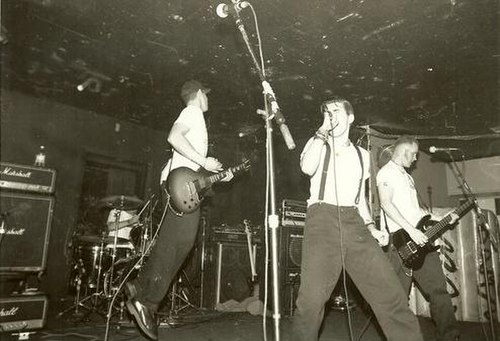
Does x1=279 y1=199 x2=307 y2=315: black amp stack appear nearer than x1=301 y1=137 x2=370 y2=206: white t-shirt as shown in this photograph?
No

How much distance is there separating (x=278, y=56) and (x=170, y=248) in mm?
3212

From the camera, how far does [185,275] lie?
5.90 metres

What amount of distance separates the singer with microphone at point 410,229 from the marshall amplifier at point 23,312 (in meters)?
3.53

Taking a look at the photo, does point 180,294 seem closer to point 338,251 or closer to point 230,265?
point 230,265

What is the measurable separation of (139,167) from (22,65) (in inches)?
122

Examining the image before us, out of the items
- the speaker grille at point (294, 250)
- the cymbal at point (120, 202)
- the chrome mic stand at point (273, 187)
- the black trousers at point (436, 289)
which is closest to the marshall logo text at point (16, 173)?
the cymbal at point (120, 202)

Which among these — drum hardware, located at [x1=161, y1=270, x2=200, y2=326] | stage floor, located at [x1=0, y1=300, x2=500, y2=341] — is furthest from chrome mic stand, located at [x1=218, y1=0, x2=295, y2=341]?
drum hardware, located at [x1=161, y1=270, x2=200, y2=326]

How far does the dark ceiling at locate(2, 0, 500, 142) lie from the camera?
14.0 ft

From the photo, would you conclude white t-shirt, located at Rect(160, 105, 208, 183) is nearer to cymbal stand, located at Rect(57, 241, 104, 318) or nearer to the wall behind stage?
cymbal stand, located at Rect(57, 241, 104, 318)

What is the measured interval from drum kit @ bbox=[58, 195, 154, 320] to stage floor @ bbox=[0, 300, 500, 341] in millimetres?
344

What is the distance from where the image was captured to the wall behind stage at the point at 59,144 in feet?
22.2

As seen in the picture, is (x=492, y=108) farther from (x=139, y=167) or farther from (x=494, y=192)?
(x=139, y=167)

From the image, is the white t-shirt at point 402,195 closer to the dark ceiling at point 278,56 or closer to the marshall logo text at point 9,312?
the dark ceiling at point 278,56

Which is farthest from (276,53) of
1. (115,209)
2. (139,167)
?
(139,167)
